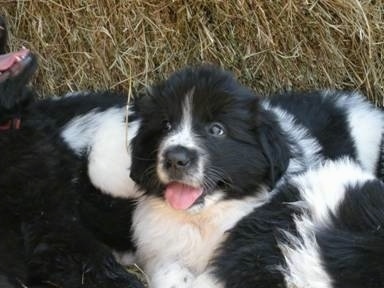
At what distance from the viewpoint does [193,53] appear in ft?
16.2

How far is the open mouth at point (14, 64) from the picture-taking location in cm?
431

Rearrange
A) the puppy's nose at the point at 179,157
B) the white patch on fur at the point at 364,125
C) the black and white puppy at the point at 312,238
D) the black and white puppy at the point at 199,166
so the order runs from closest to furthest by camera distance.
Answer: the black and white puppy at the point at 312,238 → the puppy's nose at the point at 179,157 → the black and white puppy at the point at 199,166 → the white patch on fur at the point at 364,125

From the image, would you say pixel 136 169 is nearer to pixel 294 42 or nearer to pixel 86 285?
pixel 86 285

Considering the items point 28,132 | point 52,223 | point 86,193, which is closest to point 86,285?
point 52,223

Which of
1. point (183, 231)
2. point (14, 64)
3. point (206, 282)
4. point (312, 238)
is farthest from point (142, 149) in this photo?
point (312, 238)

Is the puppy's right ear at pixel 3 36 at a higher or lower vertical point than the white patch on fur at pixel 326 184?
lower

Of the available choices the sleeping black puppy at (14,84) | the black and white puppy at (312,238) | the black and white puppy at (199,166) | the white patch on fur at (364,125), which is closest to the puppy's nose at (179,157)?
the black and white puppy at (199,166)

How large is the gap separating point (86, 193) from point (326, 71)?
1.73 metres

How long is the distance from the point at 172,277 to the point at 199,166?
558 mm

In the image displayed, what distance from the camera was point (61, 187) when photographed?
418 cm

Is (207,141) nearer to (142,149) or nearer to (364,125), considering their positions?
(142,149)

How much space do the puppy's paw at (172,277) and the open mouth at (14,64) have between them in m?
1.32

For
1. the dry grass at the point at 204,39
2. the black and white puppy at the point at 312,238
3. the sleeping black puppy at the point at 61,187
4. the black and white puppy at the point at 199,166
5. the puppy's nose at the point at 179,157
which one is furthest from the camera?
the dry grass at the point at 204,39

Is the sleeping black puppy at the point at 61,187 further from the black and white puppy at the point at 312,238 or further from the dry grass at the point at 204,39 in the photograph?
the black and white puppy at the point at 312,238
